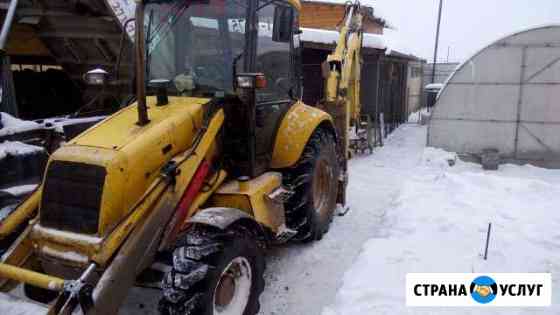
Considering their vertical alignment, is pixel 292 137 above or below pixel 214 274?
above

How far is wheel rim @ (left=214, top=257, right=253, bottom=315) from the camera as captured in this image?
9.87 ft

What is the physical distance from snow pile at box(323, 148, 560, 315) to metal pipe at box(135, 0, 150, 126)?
2.10 m

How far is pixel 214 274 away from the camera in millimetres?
2812

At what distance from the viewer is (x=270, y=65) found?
4262 millimetres

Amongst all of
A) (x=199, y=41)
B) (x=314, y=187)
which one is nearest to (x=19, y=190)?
(x=199, y=41)

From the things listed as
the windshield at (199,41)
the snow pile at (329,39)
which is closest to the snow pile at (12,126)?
the windshield at (199,41)

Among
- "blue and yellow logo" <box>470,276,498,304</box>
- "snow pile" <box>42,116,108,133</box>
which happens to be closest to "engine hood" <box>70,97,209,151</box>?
"snow pile" <box>42,116,108,133</box>

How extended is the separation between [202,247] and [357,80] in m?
7.62

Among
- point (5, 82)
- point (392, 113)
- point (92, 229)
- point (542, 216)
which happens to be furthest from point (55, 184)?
point (392, 113)

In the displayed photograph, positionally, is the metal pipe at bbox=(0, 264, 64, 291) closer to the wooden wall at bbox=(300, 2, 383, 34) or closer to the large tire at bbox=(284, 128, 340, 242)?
the large tire at bbox=(284, 128, 340, 242)

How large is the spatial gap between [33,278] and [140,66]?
1.50 m

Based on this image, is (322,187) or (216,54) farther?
(322,187)

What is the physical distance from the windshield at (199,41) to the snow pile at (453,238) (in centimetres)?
215

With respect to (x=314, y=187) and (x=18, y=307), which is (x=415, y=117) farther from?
(x=18, y=307)
